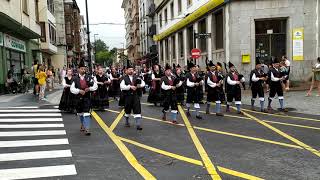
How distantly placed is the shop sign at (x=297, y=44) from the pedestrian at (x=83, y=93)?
49.2 ft

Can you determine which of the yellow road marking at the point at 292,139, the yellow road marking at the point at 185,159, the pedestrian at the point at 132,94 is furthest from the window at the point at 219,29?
the yellow road marking at the point at 185,159

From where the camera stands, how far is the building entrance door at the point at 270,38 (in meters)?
22.8

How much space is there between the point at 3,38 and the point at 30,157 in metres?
16.7

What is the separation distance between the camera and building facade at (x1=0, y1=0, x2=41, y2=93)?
21.8 meters

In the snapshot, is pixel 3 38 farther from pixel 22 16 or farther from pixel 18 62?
pixel 18 62

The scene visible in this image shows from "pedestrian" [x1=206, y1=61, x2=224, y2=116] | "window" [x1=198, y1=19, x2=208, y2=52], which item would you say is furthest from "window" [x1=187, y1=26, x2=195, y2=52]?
"pedestrian" [x1=206, y1=61, x2=224, y2=116]

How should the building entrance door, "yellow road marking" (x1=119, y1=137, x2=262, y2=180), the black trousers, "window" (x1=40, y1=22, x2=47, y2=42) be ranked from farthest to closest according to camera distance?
"window" (x1=40, y1=22, x2=47, y2=42), the building entrance door, the black trousers, "yellow road marking" (x1=119, y1=137, x2=262, y2=180)

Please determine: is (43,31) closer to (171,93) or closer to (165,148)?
(171,93)

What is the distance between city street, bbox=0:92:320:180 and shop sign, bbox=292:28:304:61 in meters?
9.96

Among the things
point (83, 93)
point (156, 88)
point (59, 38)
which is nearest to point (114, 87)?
point (156, 88)

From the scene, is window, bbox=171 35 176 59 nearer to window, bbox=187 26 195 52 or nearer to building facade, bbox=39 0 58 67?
window, bbox=187 26 195 52

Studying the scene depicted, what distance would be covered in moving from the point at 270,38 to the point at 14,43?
15774 mm

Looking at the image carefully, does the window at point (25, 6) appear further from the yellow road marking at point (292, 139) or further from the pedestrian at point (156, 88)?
the yellow road marking at point (292, 139)

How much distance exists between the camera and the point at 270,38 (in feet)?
75.4
